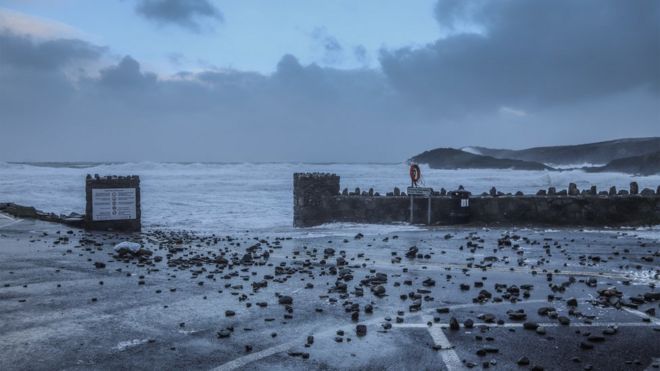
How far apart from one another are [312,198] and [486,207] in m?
6.06

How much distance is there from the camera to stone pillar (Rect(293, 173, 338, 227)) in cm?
2047

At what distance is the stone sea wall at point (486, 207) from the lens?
60.7ft

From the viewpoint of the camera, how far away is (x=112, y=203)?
728 inches

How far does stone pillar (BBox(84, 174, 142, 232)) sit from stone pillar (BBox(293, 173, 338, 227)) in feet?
18.1

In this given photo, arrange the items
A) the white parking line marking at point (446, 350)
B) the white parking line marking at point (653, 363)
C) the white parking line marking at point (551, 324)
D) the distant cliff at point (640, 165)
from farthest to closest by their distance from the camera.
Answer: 1. the distant cliff at point (640, 165)
2. the white parking line marking at point (551, 324)
3. the white parking line marking at point (446, 350)
4. the white parking line marking at point (653, 363)

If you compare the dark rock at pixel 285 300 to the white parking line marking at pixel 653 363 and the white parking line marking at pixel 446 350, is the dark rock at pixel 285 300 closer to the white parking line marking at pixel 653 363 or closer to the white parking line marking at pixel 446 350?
the white parking line marking at pixel 446 350

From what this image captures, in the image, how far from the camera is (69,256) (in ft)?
41.6

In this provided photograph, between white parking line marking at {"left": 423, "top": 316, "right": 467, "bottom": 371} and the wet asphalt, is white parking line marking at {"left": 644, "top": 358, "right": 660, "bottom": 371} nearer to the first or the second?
the wet asphalt

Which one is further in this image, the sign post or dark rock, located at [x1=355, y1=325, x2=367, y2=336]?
the sign post

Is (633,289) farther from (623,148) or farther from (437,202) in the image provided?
(623,148)

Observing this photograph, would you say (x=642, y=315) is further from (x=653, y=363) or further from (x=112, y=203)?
(x=112, y=203)

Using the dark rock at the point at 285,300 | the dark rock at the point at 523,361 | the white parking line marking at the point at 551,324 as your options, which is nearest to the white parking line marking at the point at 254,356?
the white parking line marking at the point at 551,324

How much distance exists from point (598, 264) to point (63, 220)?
16.0 m

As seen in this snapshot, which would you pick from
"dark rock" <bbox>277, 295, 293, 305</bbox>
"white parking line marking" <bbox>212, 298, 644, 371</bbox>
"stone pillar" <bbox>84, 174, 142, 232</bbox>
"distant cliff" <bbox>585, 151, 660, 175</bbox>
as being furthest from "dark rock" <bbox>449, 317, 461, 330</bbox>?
"distant cliff" <bbox>585, 151, 660, 175</bbox>
